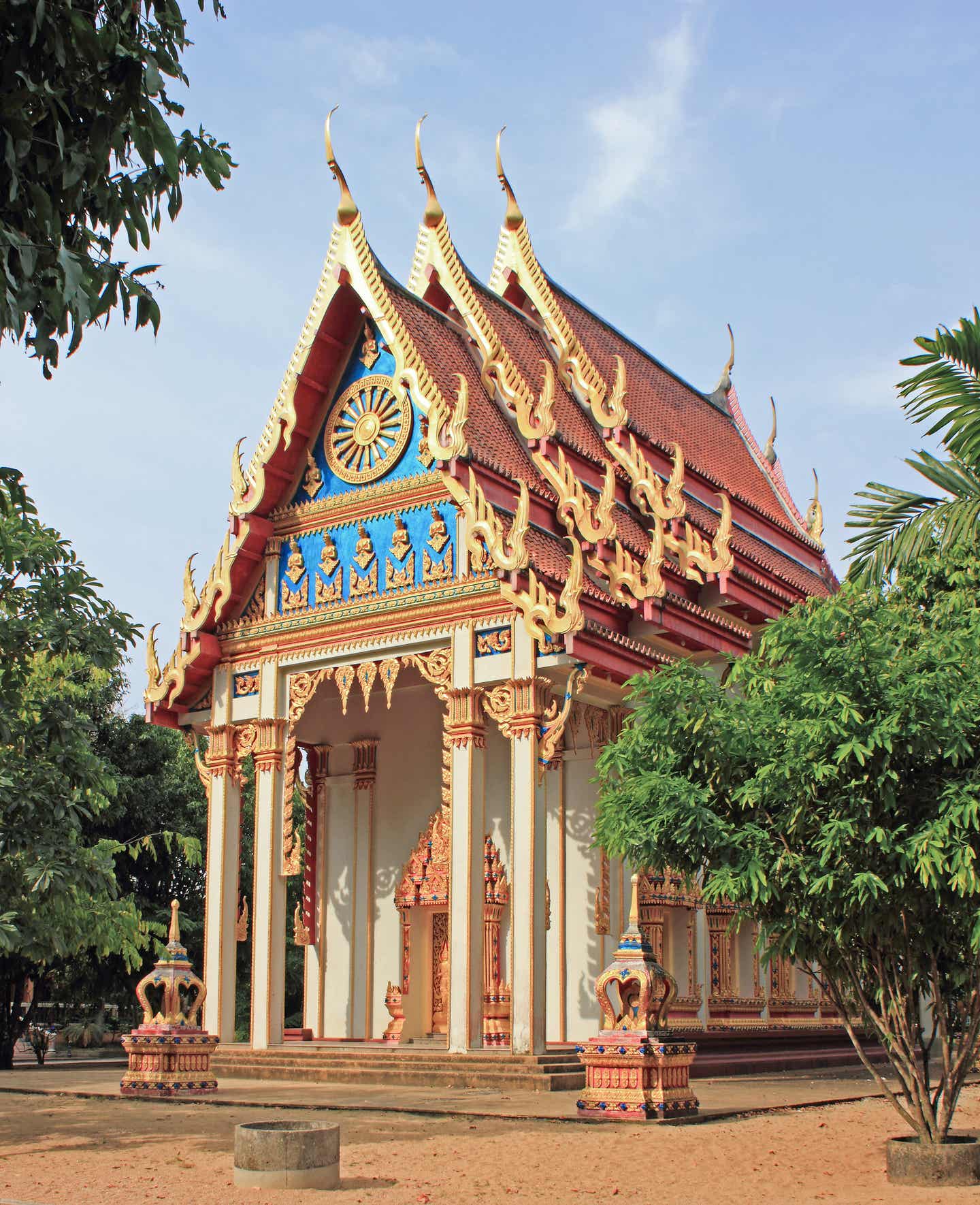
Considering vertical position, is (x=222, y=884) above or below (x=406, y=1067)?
above

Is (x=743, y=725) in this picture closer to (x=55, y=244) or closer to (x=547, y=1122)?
(x=547, y=1122)

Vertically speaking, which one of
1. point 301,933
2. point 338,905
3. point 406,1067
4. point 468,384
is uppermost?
point 468,384

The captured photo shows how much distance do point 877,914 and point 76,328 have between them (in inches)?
209

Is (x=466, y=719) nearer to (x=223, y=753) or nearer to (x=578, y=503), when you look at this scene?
(x=578, y=503)

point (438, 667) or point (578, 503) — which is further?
point (578, 503)

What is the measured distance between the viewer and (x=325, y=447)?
16.4 metres

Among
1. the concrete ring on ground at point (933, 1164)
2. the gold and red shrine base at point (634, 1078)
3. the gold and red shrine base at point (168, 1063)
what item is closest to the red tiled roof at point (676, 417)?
the gold and red shrine base at point (168, 1063)

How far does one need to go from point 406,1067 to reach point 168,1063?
2256 millimetres

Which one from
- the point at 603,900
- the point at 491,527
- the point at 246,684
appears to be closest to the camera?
the point at 491,527

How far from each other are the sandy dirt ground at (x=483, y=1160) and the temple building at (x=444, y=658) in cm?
325

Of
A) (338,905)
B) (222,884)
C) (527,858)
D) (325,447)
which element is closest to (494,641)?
(527,858)

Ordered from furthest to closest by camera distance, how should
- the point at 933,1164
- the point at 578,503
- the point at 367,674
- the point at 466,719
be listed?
the point at 367,674
the point at 578,503
the point at 466,719
the point at 933,1164

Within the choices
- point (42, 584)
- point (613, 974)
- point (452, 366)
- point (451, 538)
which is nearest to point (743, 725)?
point (613, 974)

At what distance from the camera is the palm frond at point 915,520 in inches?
410
